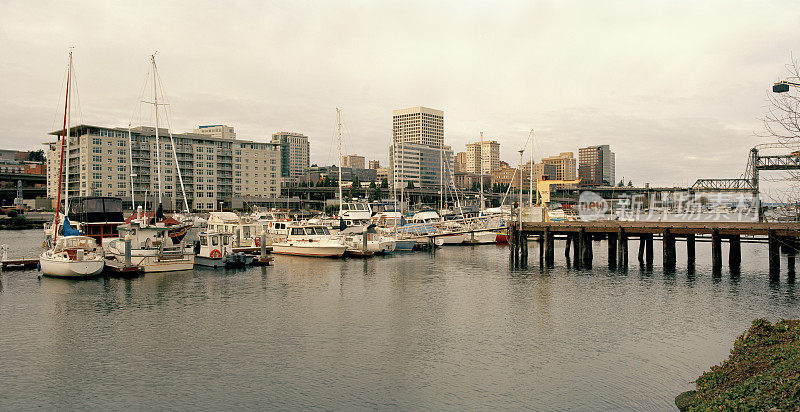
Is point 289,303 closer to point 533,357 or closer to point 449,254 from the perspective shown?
point 533,357

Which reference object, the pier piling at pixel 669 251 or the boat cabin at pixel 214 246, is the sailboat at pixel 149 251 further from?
the pier piling at pixel 669 251

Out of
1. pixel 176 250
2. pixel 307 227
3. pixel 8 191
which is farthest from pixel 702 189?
pixel 8 191

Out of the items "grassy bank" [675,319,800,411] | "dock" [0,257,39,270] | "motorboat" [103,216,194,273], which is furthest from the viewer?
"dock" [0,257,39,270]

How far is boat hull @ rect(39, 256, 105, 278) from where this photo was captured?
148 feet

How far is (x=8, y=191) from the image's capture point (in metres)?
191

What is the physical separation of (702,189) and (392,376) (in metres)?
141

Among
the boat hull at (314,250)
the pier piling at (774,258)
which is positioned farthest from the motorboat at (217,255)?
the pier piling at (774,258)

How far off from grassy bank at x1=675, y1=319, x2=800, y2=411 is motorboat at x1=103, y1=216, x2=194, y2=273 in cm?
4455

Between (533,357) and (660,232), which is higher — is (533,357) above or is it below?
below

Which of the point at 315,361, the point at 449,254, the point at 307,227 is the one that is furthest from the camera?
the point at 449,254

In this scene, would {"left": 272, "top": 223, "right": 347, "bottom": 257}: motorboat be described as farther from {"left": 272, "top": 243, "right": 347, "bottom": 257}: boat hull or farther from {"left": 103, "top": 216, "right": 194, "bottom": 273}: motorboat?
{"left": 103, "top": 216, "right": 194, "bottom": 273}: motorboat

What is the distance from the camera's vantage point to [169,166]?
540 ft

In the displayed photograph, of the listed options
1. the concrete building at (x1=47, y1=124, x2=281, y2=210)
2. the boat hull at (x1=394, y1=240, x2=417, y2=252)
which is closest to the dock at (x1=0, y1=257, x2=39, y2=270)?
the boat hull at (x1=394, y1=240, x2=417, y2=252)

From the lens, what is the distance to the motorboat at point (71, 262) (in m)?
45.2
